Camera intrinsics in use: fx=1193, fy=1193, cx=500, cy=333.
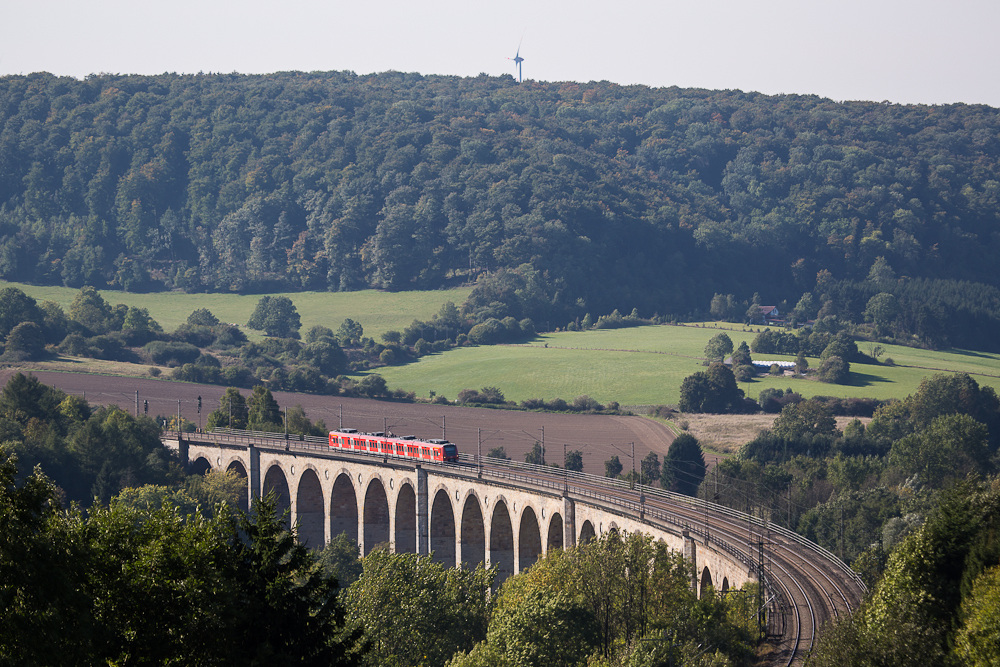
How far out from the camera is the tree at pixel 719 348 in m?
169

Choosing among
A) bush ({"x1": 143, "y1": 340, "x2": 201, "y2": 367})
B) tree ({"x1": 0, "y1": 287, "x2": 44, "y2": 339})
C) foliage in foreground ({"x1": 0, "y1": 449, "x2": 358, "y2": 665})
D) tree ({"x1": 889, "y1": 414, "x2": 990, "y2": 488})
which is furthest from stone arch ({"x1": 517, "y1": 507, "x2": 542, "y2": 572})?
tree ({"x1": 0, "y1": 287, "x2": 44, "y2": 339})

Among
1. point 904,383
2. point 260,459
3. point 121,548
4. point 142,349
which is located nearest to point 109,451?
point 260,459

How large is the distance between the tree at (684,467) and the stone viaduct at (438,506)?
24313mm

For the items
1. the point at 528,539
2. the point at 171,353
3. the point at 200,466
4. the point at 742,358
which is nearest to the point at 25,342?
the point at 171,353

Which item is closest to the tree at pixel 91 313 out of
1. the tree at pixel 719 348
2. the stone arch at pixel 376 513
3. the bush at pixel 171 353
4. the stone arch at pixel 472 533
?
the bush at pixel 171 353

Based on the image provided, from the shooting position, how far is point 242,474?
108938 millimetres

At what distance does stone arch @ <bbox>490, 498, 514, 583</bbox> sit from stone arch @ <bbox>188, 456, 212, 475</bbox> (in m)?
43.3

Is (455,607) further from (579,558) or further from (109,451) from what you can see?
(109,451)

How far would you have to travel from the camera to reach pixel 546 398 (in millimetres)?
151625

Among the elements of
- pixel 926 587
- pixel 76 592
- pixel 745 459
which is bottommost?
pixel 745 459

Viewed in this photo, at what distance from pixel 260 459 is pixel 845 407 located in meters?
70.6

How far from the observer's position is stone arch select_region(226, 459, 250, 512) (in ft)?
346

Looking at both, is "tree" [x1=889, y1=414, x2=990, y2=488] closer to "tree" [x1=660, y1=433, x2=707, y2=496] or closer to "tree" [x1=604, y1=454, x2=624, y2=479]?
"tree" [x1=660, y1=433, x2=707, y2=496]

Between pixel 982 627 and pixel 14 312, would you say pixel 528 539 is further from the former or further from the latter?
pixel 14 312
